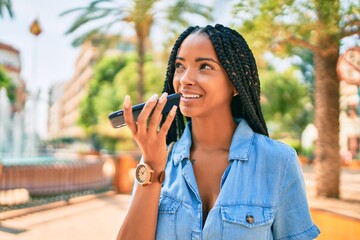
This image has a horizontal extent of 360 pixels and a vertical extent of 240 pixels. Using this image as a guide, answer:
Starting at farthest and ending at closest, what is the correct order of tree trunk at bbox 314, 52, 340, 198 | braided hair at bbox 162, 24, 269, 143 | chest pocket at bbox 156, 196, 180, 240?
tree trunk at bbox 314, 52, 340, 198 → braided hair at bbox 162, 24, 269, 143 → chest pocket at bbox 156, 196, 180, 240

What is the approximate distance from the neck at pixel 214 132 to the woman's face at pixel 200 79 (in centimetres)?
7

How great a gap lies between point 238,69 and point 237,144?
281 mm

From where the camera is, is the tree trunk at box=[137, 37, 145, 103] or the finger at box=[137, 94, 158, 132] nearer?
the finger at box=[137, 94, 158, 132]

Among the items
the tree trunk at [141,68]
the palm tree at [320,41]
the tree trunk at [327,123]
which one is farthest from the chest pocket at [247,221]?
the tree trunk at [141,68]

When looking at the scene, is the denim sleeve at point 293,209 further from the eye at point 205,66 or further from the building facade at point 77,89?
the building facade at point 77,89

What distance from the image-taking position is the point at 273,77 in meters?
30.6

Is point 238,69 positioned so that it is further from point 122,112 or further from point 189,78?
point 122,112

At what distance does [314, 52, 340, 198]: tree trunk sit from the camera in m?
A: 7.86

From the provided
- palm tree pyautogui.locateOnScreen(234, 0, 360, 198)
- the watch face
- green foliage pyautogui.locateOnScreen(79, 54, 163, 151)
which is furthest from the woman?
green foliage pyautogui.locateOnScreen(79, 54, 163, 151)

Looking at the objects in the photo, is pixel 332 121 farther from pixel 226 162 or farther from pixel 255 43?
pixel 226 162

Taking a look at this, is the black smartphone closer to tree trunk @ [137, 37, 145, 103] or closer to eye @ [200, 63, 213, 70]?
eye @ [200, 63, 213, 70]

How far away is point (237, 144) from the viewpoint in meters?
1.60

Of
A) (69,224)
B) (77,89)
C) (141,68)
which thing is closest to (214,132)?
(69,224)

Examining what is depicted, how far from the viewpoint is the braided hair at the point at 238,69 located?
1591 mm
